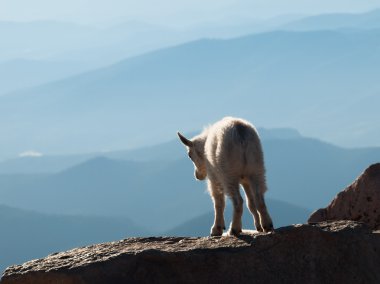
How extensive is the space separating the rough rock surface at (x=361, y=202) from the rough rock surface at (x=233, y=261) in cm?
335

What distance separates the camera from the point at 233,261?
11.3 metres

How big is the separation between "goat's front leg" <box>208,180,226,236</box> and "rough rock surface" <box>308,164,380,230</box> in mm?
2263

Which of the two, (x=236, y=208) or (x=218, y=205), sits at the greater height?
(x=236, y=208)

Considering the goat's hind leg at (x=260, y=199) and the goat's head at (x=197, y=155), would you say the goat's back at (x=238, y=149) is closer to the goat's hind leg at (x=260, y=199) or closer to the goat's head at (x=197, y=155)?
the goat's hind leg at (x=260, y=199)

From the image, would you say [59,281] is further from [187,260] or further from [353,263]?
[353,263]

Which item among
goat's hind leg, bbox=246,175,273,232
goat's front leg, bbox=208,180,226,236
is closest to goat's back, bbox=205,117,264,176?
goat's hind leg, bbox=246,175,273,232

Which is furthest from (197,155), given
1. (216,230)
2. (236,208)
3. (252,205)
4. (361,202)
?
(361,202)

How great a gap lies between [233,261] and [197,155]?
4.88 metres

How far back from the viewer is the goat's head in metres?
15.8

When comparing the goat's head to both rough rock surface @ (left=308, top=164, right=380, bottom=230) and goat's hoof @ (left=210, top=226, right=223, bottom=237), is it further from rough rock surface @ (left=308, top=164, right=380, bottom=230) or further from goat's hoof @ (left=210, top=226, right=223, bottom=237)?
rough rock surface @ (left=308, top=164, right=380, bottom=230)

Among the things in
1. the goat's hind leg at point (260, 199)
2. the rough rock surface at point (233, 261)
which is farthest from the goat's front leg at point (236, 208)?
the rough rock surface at point (233, 261)

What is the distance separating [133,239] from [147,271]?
1.80 metres

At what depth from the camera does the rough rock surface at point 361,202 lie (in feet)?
50.7

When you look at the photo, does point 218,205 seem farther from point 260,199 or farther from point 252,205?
point 260,199
